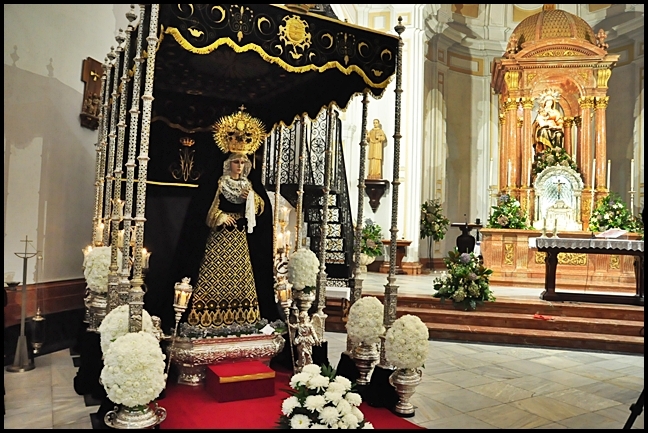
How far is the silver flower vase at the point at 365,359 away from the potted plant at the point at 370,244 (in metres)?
6.69

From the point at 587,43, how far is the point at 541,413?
37.0 ft

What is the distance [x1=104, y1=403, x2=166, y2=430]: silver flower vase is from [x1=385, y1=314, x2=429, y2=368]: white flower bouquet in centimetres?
201

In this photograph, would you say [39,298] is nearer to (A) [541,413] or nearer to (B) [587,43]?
(A) [541,413]

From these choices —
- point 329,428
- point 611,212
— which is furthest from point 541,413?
point 611,212

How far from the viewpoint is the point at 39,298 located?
6.84 meters

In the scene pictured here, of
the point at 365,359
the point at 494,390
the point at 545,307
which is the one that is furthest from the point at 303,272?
the point at 545,307

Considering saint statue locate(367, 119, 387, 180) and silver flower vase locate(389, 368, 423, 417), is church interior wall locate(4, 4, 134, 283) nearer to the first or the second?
silver flower vase locate(389, 368, 423, 417)

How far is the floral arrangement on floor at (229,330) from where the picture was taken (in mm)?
5170

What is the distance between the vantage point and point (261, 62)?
522 centimetres

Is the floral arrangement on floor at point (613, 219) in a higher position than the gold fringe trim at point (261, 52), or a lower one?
lower

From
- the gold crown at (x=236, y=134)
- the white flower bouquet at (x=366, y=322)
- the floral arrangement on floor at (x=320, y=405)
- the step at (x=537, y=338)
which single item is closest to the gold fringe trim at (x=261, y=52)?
the gold crown at (x=236, y=134)

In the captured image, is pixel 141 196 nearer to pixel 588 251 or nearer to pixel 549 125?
pixel 588 251

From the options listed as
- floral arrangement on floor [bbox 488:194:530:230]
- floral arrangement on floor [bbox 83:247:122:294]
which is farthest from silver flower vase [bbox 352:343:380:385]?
floral arrangement on floor [bbox 488:194:530:230]

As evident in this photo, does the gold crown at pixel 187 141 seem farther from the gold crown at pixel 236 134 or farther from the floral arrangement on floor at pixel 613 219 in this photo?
the floral arrangement on floor at pixel 613 219
